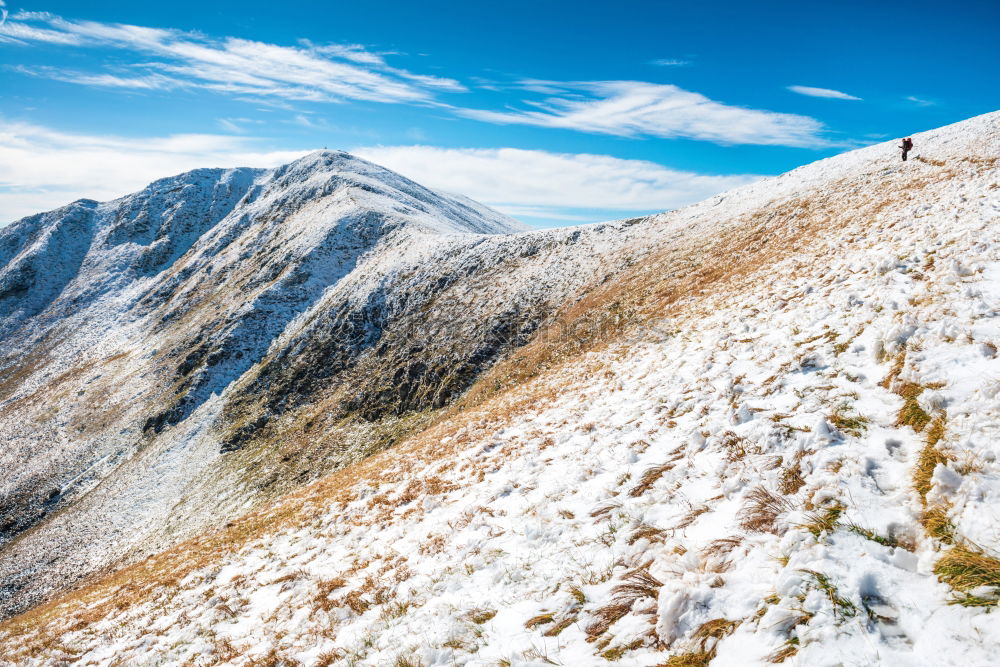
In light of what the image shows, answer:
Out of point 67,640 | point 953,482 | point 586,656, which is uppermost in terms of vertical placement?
point 953,482

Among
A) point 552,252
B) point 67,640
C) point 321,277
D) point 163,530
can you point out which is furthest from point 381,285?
point 67,640

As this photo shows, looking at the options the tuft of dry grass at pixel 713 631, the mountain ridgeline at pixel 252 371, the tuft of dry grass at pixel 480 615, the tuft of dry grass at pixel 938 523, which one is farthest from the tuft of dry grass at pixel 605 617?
the mountain ridgeline at pixel 252 371

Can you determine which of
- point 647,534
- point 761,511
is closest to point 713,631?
point 761,511

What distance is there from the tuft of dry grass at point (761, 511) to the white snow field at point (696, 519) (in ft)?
0.09

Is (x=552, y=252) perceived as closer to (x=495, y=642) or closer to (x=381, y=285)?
(x=381, y=285)

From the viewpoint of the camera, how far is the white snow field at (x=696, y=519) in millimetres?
4496

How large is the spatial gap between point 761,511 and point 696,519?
92 cm

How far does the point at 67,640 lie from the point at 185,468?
26834 millimetres

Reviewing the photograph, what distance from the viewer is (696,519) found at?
21.3 feet

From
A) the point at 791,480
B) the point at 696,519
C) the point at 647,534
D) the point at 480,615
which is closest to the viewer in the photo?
the point at 791,480

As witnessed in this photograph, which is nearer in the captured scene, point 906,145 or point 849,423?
point 849,423

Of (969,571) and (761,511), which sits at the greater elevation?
(969,571)

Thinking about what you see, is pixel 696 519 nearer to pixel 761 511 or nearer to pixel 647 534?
pixel 647 534

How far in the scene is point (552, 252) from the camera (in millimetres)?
38281
